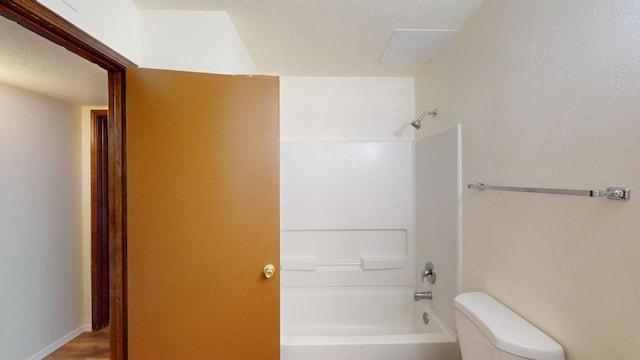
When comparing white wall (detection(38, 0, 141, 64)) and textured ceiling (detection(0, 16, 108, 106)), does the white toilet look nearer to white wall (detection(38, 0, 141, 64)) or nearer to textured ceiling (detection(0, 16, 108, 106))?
white wall (detection(38, 0, 141, 64))

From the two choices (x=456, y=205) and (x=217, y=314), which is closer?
(x=217, y=314)

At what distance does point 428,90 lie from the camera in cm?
206

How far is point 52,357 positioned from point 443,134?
140 inches

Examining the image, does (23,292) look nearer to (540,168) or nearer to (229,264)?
(229,264)

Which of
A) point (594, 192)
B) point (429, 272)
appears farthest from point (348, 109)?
point (594, 192)

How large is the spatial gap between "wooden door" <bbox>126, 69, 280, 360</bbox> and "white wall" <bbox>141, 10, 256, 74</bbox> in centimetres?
11

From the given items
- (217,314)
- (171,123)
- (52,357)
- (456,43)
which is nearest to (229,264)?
(217,314)

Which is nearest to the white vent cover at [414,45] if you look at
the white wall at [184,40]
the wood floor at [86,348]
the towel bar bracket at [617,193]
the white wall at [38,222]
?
the white wall at [184,40]

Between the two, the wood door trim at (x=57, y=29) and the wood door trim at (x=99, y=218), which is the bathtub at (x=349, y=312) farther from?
the wood door trim at (x=57, y=29)

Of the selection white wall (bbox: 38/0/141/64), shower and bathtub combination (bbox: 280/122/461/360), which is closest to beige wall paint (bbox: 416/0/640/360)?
shower and bathtub combination (bbox: 280/122/461/360)

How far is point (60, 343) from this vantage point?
7.28ft

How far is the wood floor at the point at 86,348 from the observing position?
2.15 m

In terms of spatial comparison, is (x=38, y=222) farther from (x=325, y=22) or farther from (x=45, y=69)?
(x=325, y=22)

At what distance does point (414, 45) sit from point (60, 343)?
12.2ft
